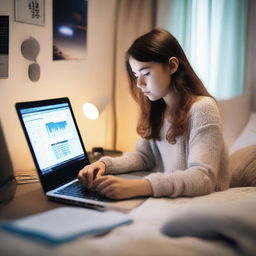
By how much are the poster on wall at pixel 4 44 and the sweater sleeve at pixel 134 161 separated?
0.52 metres

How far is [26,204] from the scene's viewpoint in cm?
109

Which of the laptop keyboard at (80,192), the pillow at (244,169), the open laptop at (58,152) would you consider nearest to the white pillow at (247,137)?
the pillow at (244,169)

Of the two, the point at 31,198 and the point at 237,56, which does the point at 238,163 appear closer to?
the point at 237,56

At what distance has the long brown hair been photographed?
1.30 metres

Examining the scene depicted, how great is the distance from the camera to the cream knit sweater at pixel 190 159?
1.10 metres

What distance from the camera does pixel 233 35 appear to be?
76.6 inches

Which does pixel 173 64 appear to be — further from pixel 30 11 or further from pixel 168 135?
pixel 30 11

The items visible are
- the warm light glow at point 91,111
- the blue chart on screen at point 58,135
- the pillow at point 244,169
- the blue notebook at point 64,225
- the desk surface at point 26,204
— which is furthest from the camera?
the warm light glow at point 91,111

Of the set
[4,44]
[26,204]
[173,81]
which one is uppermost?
[4,44]

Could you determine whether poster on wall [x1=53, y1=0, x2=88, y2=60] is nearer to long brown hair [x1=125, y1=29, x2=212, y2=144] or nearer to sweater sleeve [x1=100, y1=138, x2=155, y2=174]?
long brown hair [x1=125, y1=29, x2=212, y2=144]

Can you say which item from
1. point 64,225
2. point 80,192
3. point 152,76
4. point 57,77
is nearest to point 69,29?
point 57,77

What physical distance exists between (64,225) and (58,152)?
1.84ft

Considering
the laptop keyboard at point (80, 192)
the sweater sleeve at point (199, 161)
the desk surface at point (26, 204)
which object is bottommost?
the desk surface at point (26, 204)

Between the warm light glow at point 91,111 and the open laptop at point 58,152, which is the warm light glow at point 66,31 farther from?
the open laptop at point 58,152
